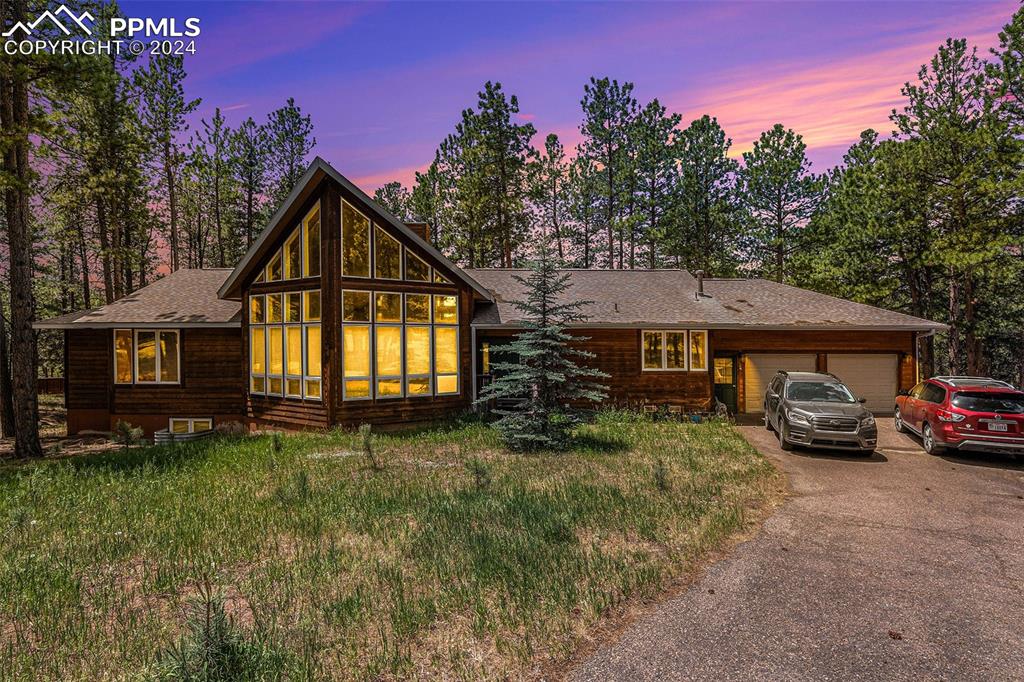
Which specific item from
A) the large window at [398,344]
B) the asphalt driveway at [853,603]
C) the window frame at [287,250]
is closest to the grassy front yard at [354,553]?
the asphalt driveway at [853,603]

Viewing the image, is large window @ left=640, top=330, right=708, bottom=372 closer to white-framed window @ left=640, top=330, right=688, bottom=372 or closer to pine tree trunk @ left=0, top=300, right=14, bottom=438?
white-framed window @ left=640, top=330, right=688, bottom=372

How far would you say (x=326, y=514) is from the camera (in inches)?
318

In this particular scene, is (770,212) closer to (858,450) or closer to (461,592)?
(858,450)

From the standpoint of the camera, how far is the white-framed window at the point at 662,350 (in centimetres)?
1878

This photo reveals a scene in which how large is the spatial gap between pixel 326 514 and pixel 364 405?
7.23 m

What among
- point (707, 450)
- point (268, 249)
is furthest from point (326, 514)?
point (268, 249)

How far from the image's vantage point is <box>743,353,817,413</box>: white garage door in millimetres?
19750

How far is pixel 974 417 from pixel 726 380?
8950 millimetres

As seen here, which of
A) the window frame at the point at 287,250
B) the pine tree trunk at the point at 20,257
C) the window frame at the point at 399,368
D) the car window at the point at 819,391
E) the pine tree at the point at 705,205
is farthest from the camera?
the pine tree at the point at 705,205

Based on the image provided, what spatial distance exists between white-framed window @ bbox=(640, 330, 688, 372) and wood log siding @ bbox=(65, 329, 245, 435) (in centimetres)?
1581

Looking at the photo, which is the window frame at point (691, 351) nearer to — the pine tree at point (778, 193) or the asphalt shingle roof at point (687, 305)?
the asphalt shingle roof at point (687, 305)

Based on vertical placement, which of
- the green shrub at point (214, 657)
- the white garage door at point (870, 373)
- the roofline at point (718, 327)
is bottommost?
the green shrub at point (214, 657)

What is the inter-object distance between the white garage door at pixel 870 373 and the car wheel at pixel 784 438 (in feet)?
29.0

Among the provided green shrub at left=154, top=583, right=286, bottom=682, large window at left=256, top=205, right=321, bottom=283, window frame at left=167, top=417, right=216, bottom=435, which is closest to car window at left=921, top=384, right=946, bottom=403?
green shrub at left=154, top=583, right=286, bottom=682
